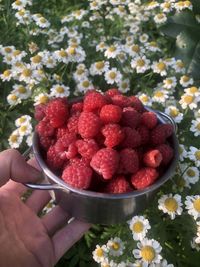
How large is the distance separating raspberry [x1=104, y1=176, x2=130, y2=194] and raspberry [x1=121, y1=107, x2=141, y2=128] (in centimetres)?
13

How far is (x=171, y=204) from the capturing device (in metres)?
1.04

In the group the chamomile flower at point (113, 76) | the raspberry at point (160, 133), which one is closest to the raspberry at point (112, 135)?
the raspberry at point (160, 133)

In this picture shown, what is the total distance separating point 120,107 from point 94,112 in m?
0.06

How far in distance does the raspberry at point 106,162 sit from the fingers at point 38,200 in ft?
1.12

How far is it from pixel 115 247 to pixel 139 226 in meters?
0.10

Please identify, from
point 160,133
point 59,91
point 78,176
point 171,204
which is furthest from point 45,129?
point 59,91

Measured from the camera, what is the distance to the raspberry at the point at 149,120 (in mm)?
960

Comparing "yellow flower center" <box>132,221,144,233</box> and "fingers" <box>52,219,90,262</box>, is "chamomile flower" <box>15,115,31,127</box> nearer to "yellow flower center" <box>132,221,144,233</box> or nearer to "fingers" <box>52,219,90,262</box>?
"fingers" <box>52,219,90,262</box>

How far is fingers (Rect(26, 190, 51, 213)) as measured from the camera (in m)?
1.15

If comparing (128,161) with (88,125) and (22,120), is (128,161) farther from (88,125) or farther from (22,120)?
(22,120)

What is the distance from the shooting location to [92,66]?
1.50 meters

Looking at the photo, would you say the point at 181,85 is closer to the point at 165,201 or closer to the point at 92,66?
the point at 92,66

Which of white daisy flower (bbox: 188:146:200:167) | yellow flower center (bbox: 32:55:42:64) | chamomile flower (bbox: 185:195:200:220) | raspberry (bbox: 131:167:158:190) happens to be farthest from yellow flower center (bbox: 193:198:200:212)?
yellow flower center (bbox: 32:55:42:64)

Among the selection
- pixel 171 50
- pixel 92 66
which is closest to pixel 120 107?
pixel 92 66
